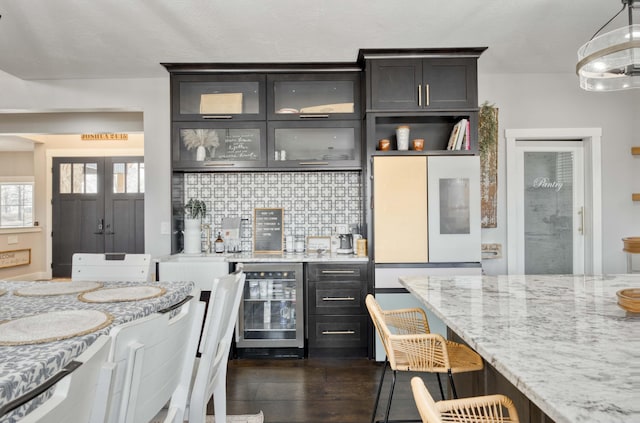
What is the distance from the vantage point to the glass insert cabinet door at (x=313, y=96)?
11.7ft

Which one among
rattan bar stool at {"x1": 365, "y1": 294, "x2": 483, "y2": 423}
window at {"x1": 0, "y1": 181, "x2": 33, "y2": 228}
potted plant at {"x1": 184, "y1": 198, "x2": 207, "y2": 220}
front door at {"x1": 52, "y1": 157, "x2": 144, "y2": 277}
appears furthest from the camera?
window at {"x1": 0, "y1": 181, "x2": 33, "y2": 228}

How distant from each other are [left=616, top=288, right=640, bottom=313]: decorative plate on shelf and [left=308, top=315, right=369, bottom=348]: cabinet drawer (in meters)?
2.09

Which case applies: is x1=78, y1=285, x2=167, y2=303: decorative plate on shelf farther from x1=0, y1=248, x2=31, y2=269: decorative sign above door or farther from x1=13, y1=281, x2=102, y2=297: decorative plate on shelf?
x1=0, y1=248, x2=31, y2=269: decorative sign above door

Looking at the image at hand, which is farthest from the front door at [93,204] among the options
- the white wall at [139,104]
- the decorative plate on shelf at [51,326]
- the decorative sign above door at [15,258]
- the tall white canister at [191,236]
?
the decorative plate on shelf at [51,326]

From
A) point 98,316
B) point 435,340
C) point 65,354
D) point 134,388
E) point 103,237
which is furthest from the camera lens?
point 103,237

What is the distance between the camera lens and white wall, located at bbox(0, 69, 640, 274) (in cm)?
379

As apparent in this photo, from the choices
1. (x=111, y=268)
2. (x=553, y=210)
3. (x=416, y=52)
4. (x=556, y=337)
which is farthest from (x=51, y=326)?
(x=553, y=210)

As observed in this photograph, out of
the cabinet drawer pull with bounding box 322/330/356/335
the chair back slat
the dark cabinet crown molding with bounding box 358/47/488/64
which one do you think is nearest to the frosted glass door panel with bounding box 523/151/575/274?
the dark cabinet crown molding with bounding box 358/47/488/64

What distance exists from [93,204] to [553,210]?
7.39 metres

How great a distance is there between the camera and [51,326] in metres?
1.24

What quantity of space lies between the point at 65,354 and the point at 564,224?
14.2 feet

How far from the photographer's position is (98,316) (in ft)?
4.45

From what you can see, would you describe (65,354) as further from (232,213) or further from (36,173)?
(36,173)

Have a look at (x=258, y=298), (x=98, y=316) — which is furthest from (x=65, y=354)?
(x=258, y=298)
